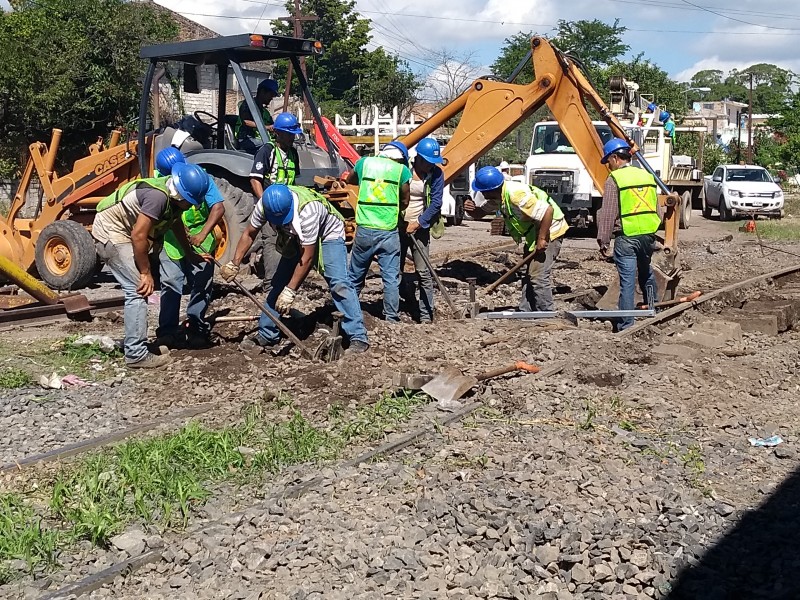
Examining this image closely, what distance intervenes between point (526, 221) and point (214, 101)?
14.7 feet

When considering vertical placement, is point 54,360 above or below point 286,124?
below

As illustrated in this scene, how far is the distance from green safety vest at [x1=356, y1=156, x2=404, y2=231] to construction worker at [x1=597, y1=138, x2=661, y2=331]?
2.02 m

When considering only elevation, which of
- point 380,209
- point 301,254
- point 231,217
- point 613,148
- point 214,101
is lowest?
point 301,254

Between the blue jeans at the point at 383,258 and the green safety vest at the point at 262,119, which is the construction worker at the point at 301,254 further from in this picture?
the green safety vest at the point at 262,119

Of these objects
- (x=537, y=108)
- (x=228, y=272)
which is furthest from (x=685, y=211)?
(x=228, y=272)

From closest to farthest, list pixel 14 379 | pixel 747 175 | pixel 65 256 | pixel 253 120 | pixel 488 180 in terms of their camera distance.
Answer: pixel 14 379 → pixel 488 180 → pixel 253 120 → pixel 65 256 → pixel 747 175

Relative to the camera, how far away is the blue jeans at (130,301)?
24.5 ft

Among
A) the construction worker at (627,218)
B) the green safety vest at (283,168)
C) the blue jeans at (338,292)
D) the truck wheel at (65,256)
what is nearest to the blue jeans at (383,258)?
the blue jeans at (338,292)

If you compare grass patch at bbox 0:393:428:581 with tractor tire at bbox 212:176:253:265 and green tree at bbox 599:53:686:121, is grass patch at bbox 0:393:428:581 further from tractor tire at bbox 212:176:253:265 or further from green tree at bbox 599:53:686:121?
green tree at bbox 599:53:686:121

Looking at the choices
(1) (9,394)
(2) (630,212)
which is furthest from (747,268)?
(1) (9,394)

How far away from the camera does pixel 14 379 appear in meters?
7.08

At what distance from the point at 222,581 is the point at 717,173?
85.7 ft

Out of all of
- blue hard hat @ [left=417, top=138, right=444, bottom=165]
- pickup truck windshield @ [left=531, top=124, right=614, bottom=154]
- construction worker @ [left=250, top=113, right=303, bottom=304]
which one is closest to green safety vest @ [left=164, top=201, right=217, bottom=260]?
construction worker @ [left=250, top=113, right=303, bottom=304]

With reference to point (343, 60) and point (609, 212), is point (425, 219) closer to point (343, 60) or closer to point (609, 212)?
point (609, 212)
